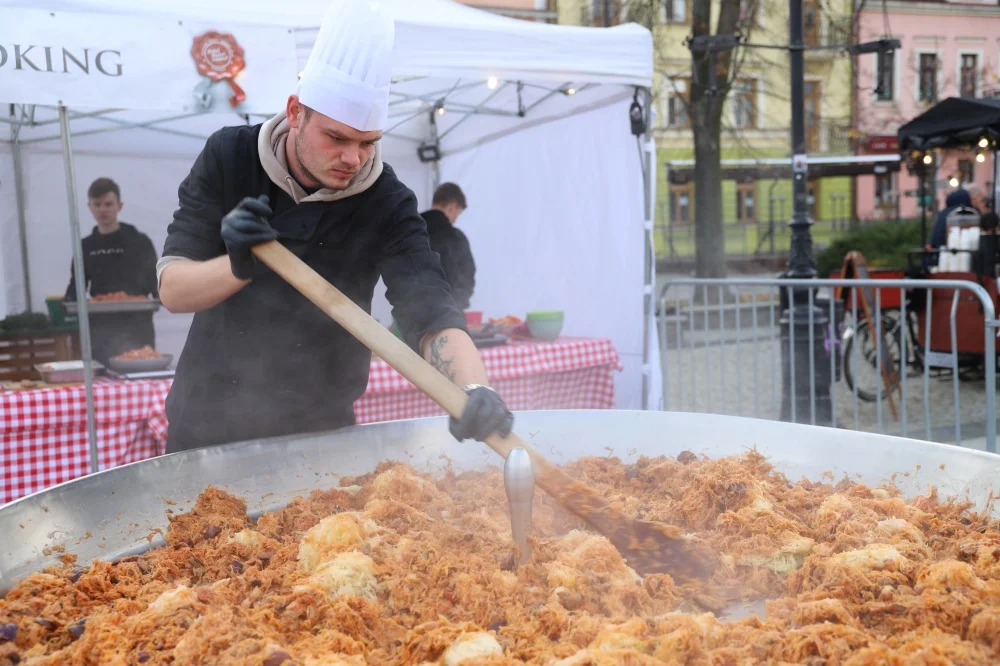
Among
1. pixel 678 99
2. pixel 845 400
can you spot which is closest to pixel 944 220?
pixel 845 400

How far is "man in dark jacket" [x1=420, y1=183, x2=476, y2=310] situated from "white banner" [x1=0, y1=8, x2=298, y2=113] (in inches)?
106

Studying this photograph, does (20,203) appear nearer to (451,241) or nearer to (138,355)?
(138,355)

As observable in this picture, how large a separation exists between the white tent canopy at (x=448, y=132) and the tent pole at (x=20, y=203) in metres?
0.02

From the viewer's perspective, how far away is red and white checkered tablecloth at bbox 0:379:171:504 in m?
4.44

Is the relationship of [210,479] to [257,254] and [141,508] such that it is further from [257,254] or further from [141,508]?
[257,254]

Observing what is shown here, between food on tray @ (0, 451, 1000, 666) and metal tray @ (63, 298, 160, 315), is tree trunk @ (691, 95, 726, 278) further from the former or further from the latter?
→ food on tray @ (0, 451, 1000, 666)

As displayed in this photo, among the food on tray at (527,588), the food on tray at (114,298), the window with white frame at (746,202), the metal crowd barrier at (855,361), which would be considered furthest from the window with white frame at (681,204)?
the food on tray at (527,588)

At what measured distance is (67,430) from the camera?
180 inches

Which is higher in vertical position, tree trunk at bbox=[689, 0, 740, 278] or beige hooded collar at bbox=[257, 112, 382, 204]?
tree trunk at bbox=[689, 0, 740, 278]

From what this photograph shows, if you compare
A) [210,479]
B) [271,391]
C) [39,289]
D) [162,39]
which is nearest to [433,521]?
[210,479]

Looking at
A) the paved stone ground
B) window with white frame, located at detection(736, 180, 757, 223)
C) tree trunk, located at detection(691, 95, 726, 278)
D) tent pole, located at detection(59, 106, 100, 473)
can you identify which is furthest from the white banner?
window with white frame, located at detection(736, 180, 757, 223)

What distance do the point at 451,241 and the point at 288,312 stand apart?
4.60 metres

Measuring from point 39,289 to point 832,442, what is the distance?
26.9ft

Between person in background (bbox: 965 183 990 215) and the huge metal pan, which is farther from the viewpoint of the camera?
person in background (bbox: 965 183 990 215)
